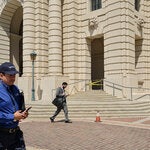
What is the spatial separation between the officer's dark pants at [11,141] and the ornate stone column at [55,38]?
64.6 ft

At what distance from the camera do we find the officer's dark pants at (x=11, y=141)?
152 inches

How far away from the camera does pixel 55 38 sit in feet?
78.3

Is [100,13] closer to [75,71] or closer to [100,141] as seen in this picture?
[75,71]

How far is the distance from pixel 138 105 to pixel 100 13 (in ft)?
30.2

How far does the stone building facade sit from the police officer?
16.6 metres

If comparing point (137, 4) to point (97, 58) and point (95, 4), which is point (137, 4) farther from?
point (97, 58)

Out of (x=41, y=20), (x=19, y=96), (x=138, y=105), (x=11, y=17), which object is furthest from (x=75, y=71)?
(x=19, y=96)

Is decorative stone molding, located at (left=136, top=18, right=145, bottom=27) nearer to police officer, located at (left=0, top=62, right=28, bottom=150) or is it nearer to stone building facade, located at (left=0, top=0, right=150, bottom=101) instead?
stone building facade, located at (left=0, top=0, right=150, bottom=101)

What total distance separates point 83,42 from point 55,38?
2.40 m

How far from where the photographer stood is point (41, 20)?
84.6 feet

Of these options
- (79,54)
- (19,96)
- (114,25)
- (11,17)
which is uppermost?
(11,17)

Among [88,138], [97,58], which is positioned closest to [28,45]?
[97,58]

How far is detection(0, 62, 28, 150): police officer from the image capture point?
3.76 metres

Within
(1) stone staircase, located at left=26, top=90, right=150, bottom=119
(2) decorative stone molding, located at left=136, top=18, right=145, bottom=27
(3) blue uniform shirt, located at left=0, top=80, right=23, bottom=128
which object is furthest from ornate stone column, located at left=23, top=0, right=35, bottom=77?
(3) blue uniform shirt, located at left=0, top=80, right=23, bottom=128
